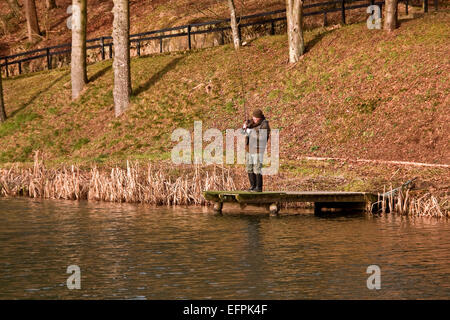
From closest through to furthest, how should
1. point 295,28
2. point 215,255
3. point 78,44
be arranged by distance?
point 215,255
point 295,28
point 78,44

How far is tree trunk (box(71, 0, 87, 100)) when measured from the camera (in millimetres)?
40031

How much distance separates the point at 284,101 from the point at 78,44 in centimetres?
1164

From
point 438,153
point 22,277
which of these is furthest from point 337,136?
point 22,277

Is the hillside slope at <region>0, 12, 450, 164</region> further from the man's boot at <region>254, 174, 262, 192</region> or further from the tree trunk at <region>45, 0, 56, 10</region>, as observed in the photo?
the tree trunk at <region>45, 0, 56, 10</region>

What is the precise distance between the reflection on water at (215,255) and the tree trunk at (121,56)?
14.8 meters

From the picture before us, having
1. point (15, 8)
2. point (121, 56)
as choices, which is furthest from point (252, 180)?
point (15, 8)

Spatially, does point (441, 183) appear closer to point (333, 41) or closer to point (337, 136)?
point (337, 136)

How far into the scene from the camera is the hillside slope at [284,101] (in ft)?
94.2

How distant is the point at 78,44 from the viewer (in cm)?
4022

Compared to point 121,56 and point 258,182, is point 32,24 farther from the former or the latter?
point 258,182

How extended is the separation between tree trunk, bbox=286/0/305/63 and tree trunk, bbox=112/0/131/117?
718 centimetres

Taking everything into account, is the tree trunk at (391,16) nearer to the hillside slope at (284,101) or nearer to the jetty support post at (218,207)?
the hillside slope at (284,101)

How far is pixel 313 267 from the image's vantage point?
15.5 meters

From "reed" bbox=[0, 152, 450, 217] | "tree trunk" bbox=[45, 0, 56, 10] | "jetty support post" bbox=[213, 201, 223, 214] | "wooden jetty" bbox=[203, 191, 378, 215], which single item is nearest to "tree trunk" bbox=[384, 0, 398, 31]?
"reed" bbox=[0, 152, 450, 217]
